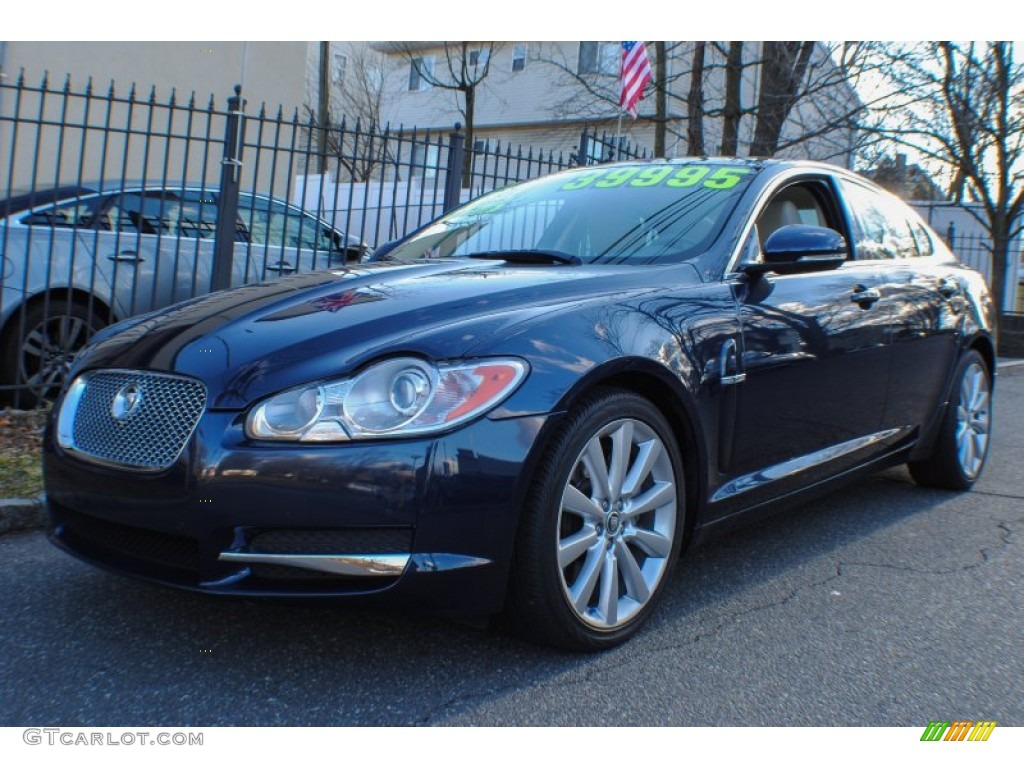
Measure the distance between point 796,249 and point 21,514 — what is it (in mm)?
3192

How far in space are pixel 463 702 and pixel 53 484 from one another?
1373 mm

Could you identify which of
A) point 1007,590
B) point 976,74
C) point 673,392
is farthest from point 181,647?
point 976,74

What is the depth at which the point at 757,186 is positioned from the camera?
12.3ft

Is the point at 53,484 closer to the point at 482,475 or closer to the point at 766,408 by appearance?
the point at 482,475

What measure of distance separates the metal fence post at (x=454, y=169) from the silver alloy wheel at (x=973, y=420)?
404 cm

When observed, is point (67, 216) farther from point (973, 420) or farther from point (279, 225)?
point (973, 420)

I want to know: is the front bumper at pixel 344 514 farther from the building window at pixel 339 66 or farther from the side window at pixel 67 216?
the building window at pixel 339 66

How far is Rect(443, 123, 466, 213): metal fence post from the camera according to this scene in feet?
24.9

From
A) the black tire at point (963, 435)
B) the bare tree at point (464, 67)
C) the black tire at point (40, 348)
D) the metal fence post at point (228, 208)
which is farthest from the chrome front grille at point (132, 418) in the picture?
the bare tree at point (464, 67)

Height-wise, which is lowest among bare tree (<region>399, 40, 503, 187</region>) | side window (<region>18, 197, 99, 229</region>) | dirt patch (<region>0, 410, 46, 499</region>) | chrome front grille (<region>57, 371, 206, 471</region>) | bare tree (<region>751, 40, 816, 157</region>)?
dirt patch (<region>0, 410, 46, 499</region>)

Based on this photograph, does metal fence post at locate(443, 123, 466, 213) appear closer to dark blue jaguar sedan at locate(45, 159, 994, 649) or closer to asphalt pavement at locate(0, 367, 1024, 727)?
dark blue jaguar sedan at locate(45, 159, 994, 649)

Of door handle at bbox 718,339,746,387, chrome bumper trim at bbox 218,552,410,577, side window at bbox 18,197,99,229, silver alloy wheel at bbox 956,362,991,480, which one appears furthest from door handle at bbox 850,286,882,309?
side window at bbox 18,197,99,229


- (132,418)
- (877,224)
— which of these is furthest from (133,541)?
(877,224)

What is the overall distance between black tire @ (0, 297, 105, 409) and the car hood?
2.92m
